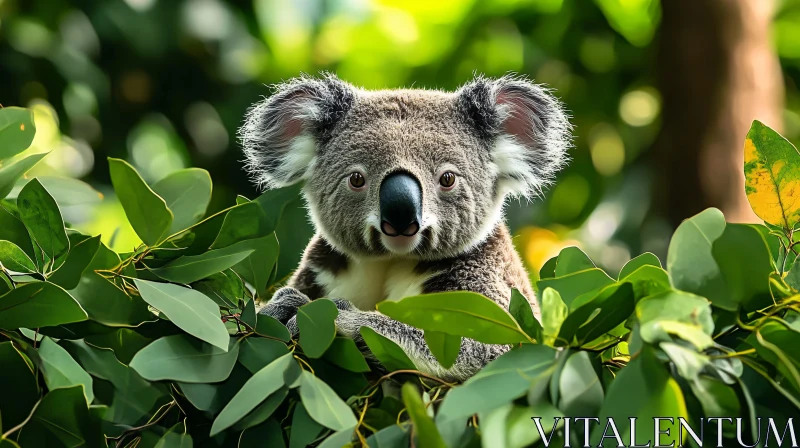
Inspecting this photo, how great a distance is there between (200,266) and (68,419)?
33cm

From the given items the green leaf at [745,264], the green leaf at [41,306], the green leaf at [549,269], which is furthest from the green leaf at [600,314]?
the green leaf at [41,306]

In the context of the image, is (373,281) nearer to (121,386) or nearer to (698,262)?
(121,386)

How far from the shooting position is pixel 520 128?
2445mm

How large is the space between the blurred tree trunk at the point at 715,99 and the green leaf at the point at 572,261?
3580 millimetres

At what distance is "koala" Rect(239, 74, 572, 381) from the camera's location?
1.97m

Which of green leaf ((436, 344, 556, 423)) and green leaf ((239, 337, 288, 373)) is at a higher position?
green leaf ((436, 344, 556, 423))

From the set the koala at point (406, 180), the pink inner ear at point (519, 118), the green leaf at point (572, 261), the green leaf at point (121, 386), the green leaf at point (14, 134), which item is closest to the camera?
the green leaf at point (121, 386)

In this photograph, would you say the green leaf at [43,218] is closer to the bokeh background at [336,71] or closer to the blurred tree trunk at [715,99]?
the blurred tree trunk at [715,99]

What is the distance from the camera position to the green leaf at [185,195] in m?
1.57

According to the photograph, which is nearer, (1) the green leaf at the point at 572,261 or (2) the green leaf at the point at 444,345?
(2) the green leaf at the point at 444,345

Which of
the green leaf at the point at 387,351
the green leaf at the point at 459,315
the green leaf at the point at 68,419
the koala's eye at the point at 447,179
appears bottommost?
the green leaf at the point at 68,419

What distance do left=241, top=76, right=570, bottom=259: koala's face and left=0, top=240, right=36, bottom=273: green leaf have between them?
793 millimetres

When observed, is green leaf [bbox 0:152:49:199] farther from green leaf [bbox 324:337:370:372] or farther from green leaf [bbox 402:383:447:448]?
green leaf [bbox 402:383:447:448]

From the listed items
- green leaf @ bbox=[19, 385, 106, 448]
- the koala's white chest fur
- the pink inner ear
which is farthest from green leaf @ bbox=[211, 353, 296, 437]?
the pink inner ear
